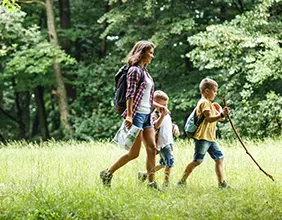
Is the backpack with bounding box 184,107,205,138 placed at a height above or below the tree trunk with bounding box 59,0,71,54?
below

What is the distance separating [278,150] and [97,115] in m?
9.35

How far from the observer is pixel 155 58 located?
1819 cm

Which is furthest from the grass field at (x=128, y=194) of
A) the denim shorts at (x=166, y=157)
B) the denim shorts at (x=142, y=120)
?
the denim shorts at (x=142, y=120)

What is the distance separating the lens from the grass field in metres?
5.64

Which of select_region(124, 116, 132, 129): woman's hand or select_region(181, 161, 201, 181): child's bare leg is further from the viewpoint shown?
select_region(181, 161, 201, 181): child's bare leg

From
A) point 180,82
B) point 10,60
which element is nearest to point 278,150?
point 180,82

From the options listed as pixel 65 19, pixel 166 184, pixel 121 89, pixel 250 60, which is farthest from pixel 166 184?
pixel 65 19

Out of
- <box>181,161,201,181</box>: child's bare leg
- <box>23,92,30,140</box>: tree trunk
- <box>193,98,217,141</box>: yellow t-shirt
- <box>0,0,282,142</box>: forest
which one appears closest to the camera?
<box>193,98,217,141</box>: yellow t-shirt

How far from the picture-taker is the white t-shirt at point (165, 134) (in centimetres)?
746

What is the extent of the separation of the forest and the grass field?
4.38m

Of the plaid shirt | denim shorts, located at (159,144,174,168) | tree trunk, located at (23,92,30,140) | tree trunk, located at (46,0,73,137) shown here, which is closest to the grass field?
denim shorts, located at (159,144,174,168)

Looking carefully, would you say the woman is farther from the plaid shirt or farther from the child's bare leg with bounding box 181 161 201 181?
the child's bare leg with bounding box 181 161 201 181

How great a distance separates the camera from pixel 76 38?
20.6m

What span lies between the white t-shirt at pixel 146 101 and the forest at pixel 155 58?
5.63 meters
